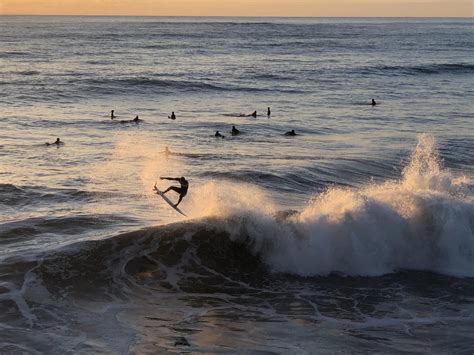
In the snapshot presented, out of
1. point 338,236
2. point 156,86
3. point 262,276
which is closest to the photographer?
point 262,276

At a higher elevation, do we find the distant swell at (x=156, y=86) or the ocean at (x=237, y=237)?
the distant swell at (x=156, y=86)

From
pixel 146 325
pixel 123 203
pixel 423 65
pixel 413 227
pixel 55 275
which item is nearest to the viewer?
pixel 146 325

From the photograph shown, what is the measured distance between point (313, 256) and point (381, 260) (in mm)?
1740

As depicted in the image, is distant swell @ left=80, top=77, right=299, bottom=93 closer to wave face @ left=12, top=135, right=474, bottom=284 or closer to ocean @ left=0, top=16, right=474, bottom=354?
ocean @ left=0, top=16, right=474, bottom=354

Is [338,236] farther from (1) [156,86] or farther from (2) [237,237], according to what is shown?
(1) [156,86]

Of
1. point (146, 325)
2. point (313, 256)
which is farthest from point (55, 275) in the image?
point (313, 256)

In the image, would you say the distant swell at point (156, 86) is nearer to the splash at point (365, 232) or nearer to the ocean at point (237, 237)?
the ocean at point (237, 237)

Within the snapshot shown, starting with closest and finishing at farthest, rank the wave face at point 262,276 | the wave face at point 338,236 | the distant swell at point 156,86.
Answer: the wave face at point 262,276 → the wave face at point 338,236 → the distant swell at point 156,86

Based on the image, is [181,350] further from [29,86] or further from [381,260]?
[29,86]

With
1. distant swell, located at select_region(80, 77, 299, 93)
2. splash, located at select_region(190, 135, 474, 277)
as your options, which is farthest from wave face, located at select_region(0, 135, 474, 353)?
distant swell, located at select_region(80, 77, 299, 93)

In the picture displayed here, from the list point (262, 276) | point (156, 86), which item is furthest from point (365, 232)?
point (156, 86)

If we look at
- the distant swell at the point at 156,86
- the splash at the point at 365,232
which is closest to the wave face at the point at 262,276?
the splash at the point at 365,232

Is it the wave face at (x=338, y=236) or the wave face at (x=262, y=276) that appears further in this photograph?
the wave face at (x=338, y=236)

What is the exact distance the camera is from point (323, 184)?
87.3 feet
